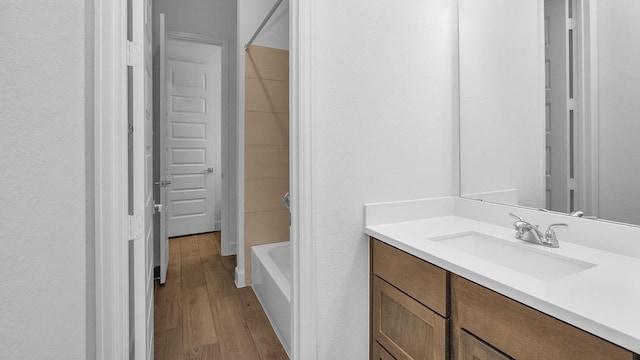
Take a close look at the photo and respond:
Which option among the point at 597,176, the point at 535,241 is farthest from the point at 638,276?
the point at 597,176

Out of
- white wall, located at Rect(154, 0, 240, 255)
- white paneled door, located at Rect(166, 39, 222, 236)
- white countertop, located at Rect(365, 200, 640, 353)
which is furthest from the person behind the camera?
white paneled door, located at Rect(166, 39, 222, 236)

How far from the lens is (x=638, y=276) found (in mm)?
857

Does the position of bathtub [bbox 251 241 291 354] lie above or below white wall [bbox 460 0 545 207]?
below

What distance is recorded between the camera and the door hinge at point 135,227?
1.13m

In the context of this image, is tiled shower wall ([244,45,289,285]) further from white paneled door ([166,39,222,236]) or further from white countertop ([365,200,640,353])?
white paneled door ([166,39,222,236])

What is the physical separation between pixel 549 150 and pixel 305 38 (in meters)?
1.09

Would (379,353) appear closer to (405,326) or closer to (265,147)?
(405,326)

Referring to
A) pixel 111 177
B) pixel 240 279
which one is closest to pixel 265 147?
pixel 240 279

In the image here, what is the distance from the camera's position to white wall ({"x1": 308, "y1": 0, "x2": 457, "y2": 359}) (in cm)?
132

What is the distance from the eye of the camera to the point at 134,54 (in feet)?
3.68

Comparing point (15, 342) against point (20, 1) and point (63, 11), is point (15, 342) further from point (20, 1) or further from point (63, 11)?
point (63, 11)

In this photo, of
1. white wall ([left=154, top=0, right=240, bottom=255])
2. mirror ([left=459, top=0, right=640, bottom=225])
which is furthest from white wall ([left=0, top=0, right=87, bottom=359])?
white wall ([left=154, top=0, right=240, bottom=255])

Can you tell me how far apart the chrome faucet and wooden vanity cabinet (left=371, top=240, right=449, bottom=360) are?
419 millimetres

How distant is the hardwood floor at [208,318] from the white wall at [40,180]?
1048 mm
